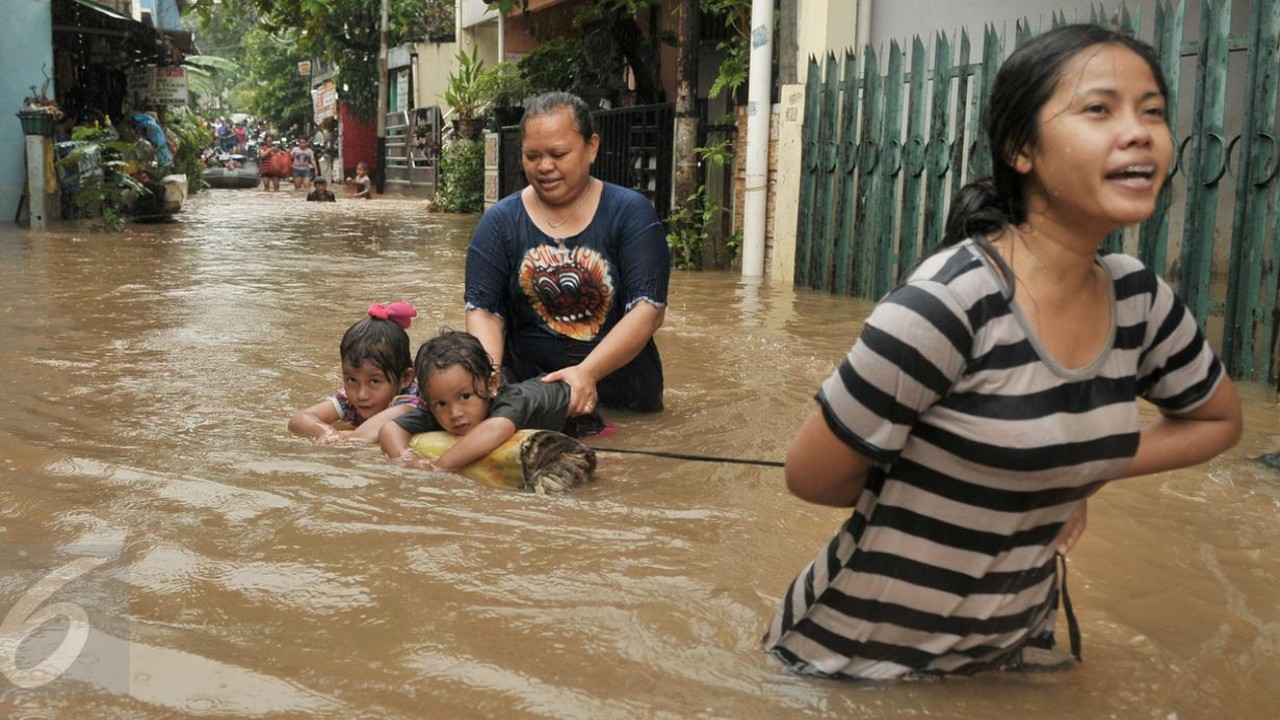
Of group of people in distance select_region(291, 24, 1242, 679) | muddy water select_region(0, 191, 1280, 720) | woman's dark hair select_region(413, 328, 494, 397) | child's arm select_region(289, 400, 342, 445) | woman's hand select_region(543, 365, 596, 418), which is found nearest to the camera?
group of people in distance select_region(291, 24, 1242, 679)

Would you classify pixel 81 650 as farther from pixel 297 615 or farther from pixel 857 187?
pixel 857 187

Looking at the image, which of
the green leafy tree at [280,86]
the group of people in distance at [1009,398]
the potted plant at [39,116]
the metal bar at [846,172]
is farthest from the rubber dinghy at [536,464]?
the green leafy tree at [280,86]

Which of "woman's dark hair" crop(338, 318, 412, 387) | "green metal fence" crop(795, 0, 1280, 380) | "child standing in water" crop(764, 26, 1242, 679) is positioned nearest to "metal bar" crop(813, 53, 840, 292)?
"green metal fence" crop(795, 0, 1280, 380)

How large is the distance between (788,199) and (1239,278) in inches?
194

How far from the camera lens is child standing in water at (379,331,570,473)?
420cm

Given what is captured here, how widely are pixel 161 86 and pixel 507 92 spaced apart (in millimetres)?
6086

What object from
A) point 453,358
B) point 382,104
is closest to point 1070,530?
point 453,358

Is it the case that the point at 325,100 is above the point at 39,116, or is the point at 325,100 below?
above

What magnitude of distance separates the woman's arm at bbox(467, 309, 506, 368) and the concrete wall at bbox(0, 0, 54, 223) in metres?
14.1

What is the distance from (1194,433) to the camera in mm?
2377

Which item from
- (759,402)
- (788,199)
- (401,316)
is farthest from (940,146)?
(401,316)

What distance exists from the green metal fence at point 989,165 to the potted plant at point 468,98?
42.4 feet

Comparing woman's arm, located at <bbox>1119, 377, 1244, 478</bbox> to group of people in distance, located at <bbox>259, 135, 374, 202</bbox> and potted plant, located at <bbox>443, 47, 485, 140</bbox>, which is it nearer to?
potted plant, located at <bbox>443, 47, 485, 140</bbox>

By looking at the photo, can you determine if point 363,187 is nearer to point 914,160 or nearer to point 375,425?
point 914,160
